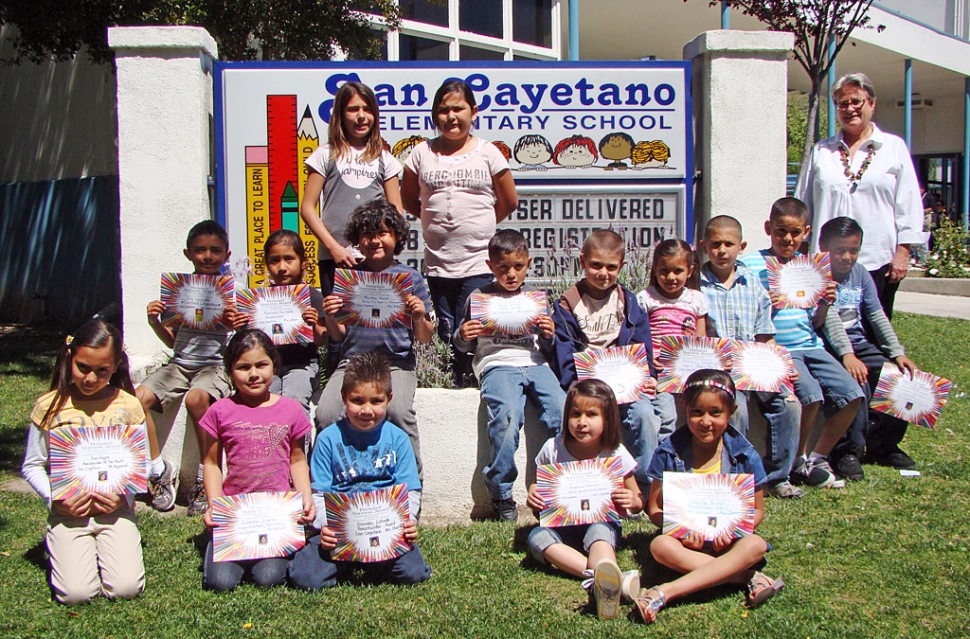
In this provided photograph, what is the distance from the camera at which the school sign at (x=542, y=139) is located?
6.42 m

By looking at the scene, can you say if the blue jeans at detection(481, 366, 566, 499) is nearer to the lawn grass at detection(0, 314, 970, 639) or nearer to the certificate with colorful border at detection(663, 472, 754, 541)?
the lawn grass at detection(0, 314, 970, 639)

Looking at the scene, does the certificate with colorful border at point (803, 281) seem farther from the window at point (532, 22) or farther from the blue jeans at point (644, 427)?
the window at point (532, 22)

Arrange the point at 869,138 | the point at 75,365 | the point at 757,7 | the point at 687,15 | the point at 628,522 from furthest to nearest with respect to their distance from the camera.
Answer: the point at 687,15 → the point at 757,7 → the point at 869,138 → the point at 628,522 → the point at 75,365

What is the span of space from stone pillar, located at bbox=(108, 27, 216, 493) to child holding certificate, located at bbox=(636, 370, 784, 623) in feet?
12.0

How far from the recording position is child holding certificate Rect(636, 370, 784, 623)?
358 cm

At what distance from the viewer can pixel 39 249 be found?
12844 millimetres

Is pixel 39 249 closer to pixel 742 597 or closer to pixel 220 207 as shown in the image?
pixel 220 207

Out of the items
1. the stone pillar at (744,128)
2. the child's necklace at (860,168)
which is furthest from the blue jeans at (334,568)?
the stone pillar at (744,128)

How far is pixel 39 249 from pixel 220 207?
782cm

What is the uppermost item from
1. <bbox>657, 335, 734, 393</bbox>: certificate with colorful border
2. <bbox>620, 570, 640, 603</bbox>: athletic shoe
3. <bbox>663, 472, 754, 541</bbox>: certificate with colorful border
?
<bbox>657, 335, 734, 393</bbox>: certificate with colorful border

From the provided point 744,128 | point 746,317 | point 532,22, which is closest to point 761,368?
point 746,317

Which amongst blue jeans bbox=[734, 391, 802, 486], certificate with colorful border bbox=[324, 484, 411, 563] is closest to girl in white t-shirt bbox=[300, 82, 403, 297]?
certificate with colorful border bbox=[324, 484, 411, 563]

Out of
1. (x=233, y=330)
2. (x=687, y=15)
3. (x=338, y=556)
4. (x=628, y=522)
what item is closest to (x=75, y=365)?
(x=233, y=330)

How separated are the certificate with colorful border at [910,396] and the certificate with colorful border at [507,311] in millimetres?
2115
